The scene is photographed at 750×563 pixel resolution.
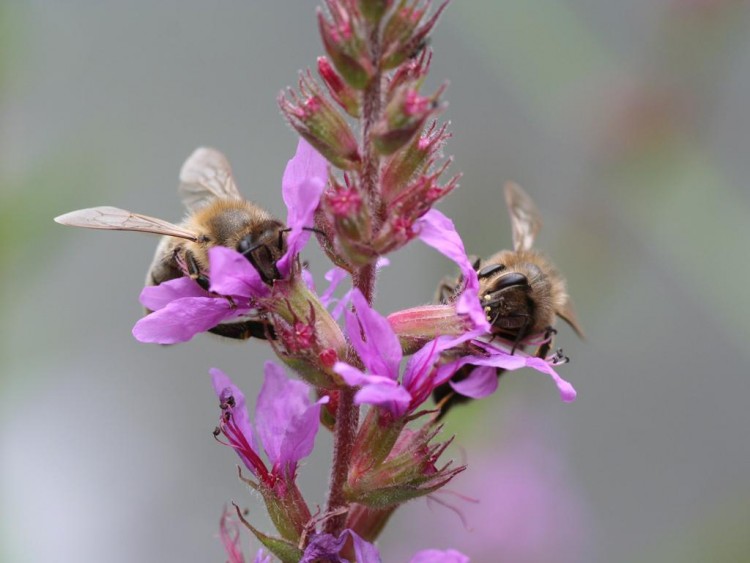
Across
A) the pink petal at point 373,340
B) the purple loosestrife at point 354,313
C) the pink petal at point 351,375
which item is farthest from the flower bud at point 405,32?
the pink petal at point 351,375

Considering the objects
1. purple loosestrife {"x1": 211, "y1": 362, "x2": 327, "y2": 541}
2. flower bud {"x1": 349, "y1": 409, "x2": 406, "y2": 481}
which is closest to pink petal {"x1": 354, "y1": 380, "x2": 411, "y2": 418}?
flower bud {"x1": 349, "y1": 409, "x2": 406, "y2": 481}

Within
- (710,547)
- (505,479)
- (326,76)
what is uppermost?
(326,76)

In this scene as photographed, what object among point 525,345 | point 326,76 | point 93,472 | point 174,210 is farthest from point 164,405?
point 326,76

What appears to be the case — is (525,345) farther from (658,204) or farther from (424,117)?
(658,204)

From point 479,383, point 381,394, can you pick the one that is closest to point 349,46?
point 381,394

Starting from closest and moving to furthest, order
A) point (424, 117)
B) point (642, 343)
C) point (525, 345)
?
1. point (424, 117)
2. point (525, 345)
3. point (642, 343)

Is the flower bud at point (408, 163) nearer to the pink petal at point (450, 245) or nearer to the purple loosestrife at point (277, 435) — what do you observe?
the pink petal at point (450, 245)

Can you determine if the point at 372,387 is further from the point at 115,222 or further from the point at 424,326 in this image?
the point at 115,222
